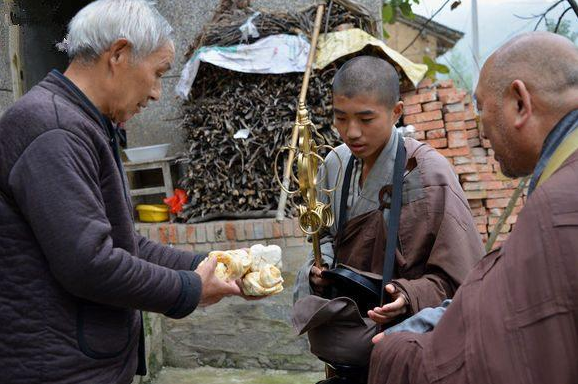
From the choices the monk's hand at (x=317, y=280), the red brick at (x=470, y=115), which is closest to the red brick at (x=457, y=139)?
the red brick at (x=470, y=115)

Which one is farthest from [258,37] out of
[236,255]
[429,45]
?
[429,45]

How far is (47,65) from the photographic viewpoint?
21.6 ft

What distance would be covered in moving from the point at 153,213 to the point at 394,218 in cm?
367

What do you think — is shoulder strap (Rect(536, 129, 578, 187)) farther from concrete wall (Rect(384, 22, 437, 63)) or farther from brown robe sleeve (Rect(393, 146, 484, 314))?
concrete wall (Rect(384, 22, 437, 63))

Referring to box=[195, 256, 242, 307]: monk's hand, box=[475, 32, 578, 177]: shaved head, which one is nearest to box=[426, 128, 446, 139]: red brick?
box=[195, 256, 242, 307]: monk's hand

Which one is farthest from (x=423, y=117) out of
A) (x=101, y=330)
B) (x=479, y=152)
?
(x=101, y=330)

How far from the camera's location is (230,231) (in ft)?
17.1

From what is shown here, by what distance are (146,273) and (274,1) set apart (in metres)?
4.48

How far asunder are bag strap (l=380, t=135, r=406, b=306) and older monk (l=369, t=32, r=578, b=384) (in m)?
0.56

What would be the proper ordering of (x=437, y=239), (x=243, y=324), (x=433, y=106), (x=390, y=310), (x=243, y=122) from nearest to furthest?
(x=390, y=310), (x=437, y=239), (x=243, y=324), (x=243, y=122), (x=433, y=106)

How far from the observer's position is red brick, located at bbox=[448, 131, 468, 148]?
5742 millimetres

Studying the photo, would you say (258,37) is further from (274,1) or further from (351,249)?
(351,249)

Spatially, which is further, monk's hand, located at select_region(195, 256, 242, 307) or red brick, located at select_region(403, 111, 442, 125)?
red brick, located at select_region(403, 111, 442, 125)

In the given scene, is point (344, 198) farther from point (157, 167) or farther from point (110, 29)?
point (157, 167)
